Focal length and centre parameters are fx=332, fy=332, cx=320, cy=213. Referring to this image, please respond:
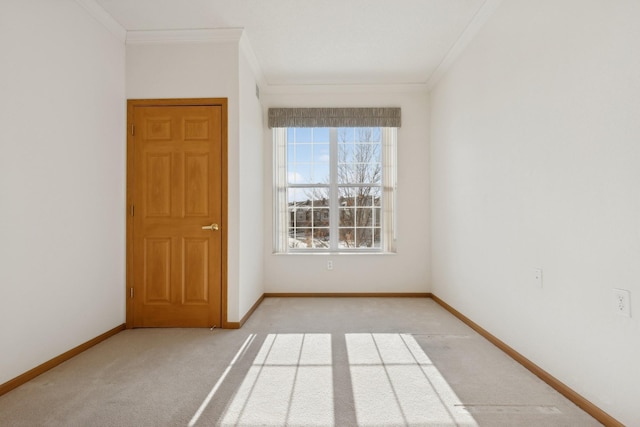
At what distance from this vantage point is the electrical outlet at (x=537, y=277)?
7.24 ft

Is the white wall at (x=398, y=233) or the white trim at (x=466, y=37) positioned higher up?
the white trim at (x=466, y=37)

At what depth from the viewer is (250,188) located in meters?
3.74

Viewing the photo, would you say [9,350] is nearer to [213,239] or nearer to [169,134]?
[213,239]

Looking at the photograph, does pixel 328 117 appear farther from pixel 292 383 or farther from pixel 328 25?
pixel 292 383

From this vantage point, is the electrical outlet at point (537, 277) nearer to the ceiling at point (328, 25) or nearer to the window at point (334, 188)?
the ceiling at point (328, 25)

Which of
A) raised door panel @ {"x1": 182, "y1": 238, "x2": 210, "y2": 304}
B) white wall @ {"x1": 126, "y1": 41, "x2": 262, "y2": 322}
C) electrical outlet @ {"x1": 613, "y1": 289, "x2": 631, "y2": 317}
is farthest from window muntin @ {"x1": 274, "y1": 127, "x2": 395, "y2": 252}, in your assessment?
electrical outlet @ {"x1": 613, "y1": 289, "x2": 631, "y2": 317}

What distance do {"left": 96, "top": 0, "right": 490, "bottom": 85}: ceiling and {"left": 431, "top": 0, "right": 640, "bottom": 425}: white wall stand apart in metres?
0.44

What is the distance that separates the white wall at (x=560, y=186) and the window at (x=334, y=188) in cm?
153

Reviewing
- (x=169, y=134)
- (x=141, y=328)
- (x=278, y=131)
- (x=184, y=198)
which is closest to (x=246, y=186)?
(x=184, y=198)

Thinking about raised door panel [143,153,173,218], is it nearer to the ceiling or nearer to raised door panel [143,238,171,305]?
raised door panel [143,238,171,305]

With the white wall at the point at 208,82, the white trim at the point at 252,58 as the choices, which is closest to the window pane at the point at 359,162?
the white trim at the point at 252,58

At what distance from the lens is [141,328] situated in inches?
126

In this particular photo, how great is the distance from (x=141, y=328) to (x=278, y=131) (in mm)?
2885

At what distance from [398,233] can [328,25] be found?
2.66 meters
